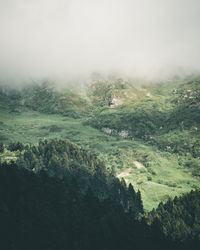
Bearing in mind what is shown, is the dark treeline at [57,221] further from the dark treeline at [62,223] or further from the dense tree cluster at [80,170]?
the dense tree cluster at [80,170]

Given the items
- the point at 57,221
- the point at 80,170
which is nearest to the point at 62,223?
the point at 57,221

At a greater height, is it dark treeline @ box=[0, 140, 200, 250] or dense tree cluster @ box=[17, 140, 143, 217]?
dark treeline @ box=[0, 140, 200, 250]

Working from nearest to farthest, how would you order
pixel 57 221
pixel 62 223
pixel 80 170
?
1. pixel 57 221
2. pixel 62 223
3. pixel 80 170

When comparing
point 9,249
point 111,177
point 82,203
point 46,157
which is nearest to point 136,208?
point 111,177

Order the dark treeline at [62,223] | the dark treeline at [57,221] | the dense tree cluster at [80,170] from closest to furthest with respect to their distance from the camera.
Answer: the dark treeline at [57,221] < the dark treeline at [62,223] < the dense tree cluster at [80,170]

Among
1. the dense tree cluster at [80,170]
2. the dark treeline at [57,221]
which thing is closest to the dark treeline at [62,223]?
the dark treeline at [57,221]

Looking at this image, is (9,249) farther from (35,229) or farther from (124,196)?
(124,196)

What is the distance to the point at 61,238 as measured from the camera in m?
65.6

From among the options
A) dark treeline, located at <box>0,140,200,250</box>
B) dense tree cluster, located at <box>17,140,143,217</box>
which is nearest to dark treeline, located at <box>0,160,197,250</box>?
dark treeline, located at <box>0,140,200,250</box>

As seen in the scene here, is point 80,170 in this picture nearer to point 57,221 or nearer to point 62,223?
point 62,223

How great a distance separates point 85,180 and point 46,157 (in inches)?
1119

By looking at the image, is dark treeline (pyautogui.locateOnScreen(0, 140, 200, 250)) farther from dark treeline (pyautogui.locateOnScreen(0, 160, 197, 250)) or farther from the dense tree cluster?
the dense tree cluster

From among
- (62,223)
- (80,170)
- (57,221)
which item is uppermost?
(57,221)

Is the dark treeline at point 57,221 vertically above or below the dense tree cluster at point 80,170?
above
